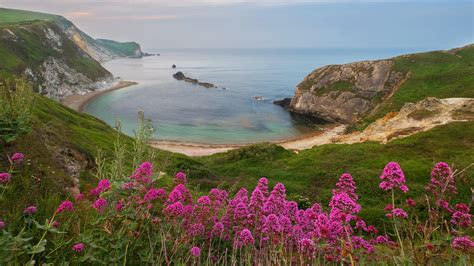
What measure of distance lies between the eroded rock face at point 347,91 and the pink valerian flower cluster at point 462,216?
7836 cm

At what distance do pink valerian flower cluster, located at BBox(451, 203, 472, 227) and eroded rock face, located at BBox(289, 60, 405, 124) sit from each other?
78359 mm

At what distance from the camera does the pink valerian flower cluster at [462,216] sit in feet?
15.5

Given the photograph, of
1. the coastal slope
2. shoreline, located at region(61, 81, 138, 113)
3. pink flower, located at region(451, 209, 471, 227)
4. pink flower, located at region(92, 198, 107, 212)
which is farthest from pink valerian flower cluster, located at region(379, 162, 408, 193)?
shoreline, located at region(61, 81, 138, 113)

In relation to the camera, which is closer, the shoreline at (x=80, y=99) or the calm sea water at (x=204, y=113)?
the calm sea water at (x=204, y=113)

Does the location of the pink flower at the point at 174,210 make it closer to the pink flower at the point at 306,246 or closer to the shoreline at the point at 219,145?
the pink flower at the point at 306,246

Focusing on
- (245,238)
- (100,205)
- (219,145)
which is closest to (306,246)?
(245,238)

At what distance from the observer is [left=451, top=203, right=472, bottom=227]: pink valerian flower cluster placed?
4.73 meters

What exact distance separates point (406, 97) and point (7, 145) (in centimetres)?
7903

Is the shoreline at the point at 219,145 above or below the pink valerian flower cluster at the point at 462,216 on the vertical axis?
below

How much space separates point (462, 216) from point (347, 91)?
3452 inches

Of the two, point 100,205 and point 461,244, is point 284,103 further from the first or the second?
Result: point 100,205

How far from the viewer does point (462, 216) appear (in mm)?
4879

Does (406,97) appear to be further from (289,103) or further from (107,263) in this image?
(107,263)

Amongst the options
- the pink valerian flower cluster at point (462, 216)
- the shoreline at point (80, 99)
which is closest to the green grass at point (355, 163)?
the pink valerian flower cluster at point (462, 216)
